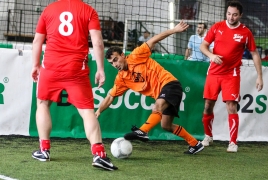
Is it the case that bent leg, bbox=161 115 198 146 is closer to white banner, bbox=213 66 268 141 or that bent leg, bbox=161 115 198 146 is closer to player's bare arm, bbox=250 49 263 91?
player's bare arm, bbox=250 49 263 91

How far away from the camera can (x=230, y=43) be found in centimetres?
859

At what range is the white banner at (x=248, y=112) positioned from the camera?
9.92 metres

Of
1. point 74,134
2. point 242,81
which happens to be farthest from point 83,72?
point 242,81

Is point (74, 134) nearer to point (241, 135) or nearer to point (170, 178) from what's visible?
point (241, 135)

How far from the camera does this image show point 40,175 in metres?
5.84

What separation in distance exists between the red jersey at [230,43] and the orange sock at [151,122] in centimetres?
143

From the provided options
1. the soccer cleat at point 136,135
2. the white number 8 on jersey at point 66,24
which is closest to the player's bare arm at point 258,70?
the soccer cleat at point 136,135

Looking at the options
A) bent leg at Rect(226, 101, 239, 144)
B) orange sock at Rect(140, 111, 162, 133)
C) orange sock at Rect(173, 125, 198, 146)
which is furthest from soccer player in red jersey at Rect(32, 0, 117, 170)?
bent leg at Rect(226, 101, 239, 144)

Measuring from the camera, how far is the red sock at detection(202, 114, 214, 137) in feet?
29.5

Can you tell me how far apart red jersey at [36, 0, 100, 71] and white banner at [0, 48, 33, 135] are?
100 inches

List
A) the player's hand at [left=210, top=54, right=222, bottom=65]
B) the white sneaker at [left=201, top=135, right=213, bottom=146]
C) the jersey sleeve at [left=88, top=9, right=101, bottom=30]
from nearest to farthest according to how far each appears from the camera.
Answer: the jersey sleeve at [left=88, top=9, right=101, bottom=30] → the player's hand at [left=210, top=54, right=222, bottom=65] → the white sneaker at [left=201, top=135, right=213, bottom=146]

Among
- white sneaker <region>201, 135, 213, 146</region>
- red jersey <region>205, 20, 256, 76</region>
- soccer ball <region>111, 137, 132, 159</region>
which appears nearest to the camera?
soccer ball <region>111, 137, 132, 159</region>

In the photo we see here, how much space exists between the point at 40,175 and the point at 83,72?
4.09 ft

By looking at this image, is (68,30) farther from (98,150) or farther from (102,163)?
(102,163)
